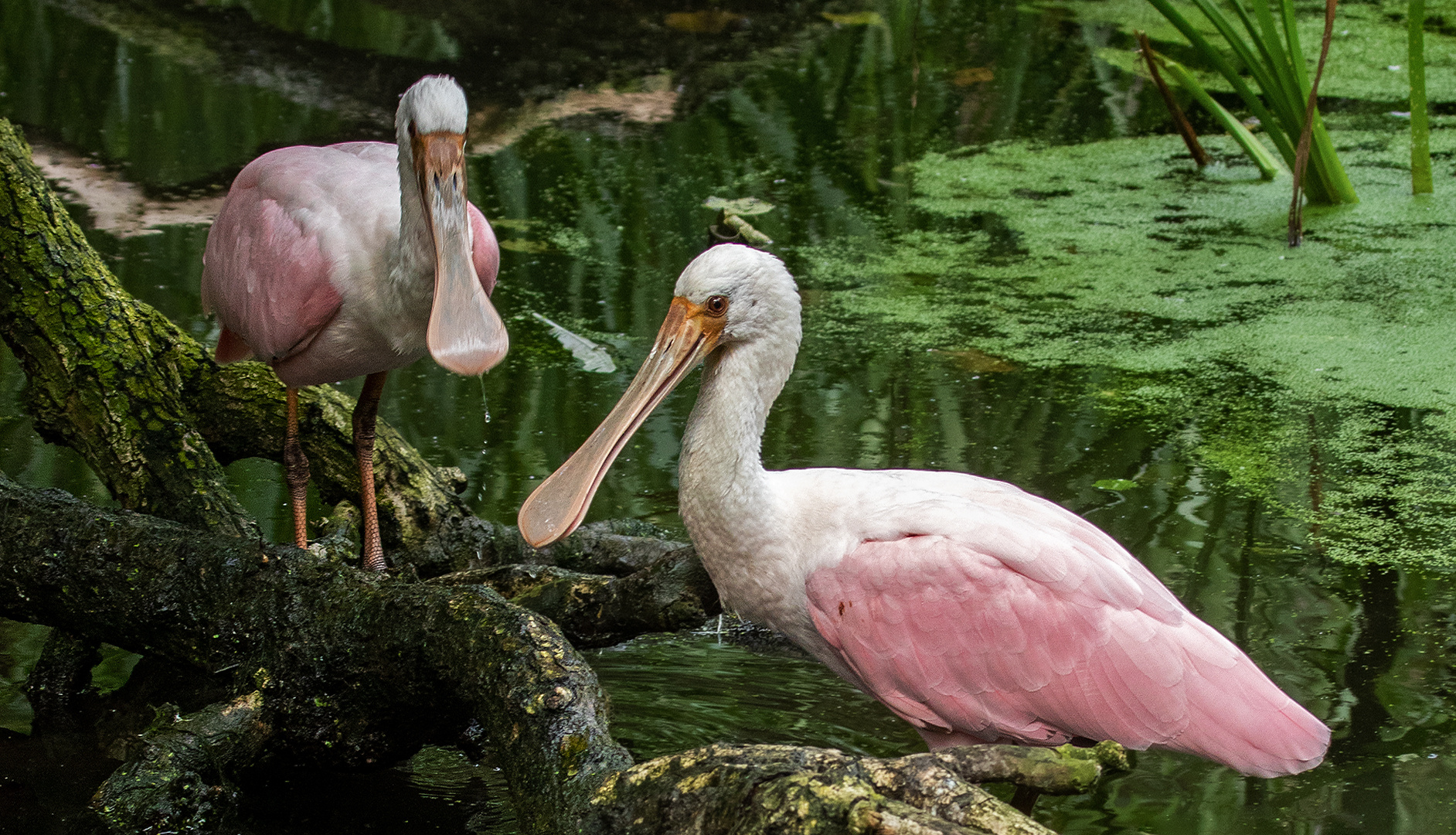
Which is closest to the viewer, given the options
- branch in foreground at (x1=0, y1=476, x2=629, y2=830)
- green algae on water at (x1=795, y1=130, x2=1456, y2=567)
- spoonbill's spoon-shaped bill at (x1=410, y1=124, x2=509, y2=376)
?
branch in foreground at (x1=0, y1=476, x2=629, y2=830)

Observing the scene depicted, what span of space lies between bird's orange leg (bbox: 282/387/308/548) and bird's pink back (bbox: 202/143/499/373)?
0.17 m

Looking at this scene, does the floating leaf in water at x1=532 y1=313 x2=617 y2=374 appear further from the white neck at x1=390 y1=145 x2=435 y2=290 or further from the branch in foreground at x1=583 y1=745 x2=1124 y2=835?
the branch in foreground at x1=583 y1=745 x2=1124 y2=835

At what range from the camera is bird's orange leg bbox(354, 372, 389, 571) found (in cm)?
371

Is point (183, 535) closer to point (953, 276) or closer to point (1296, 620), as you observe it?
point (1296, 620)

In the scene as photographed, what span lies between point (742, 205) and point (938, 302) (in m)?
1.36

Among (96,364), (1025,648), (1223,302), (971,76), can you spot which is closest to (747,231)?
(1223,302)

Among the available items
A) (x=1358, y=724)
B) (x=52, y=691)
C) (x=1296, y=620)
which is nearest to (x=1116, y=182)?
(x=1296, y=620)

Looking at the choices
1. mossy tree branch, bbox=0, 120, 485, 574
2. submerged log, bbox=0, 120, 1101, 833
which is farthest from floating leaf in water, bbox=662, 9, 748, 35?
mossy tree branch, bbox=0, 120, 485, 574

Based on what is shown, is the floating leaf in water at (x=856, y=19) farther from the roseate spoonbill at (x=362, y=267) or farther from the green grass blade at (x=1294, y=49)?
the roseate spoonbill at (x=362, y=267)

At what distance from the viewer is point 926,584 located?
2.90 metres

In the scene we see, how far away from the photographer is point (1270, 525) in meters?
4.21

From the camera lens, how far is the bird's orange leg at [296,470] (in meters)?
3.78

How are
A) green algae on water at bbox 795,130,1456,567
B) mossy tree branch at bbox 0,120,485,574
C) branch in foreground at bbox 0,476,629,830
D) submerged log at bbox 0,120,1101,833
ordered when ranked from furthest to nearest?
1. green algae on water at bbox 795,130,1456,567
2. mossy tree branch at bbox 0,120,485,574
3. branch in foreground at bbox 0,476,629,830
4. submerged log at bbox 0,120,1101,833

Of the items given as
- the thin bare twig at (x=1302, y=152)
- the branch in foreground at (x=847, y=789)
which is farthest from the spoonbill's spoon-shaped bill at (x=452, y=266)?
the thin bare twig at (x=1302, y=152)
